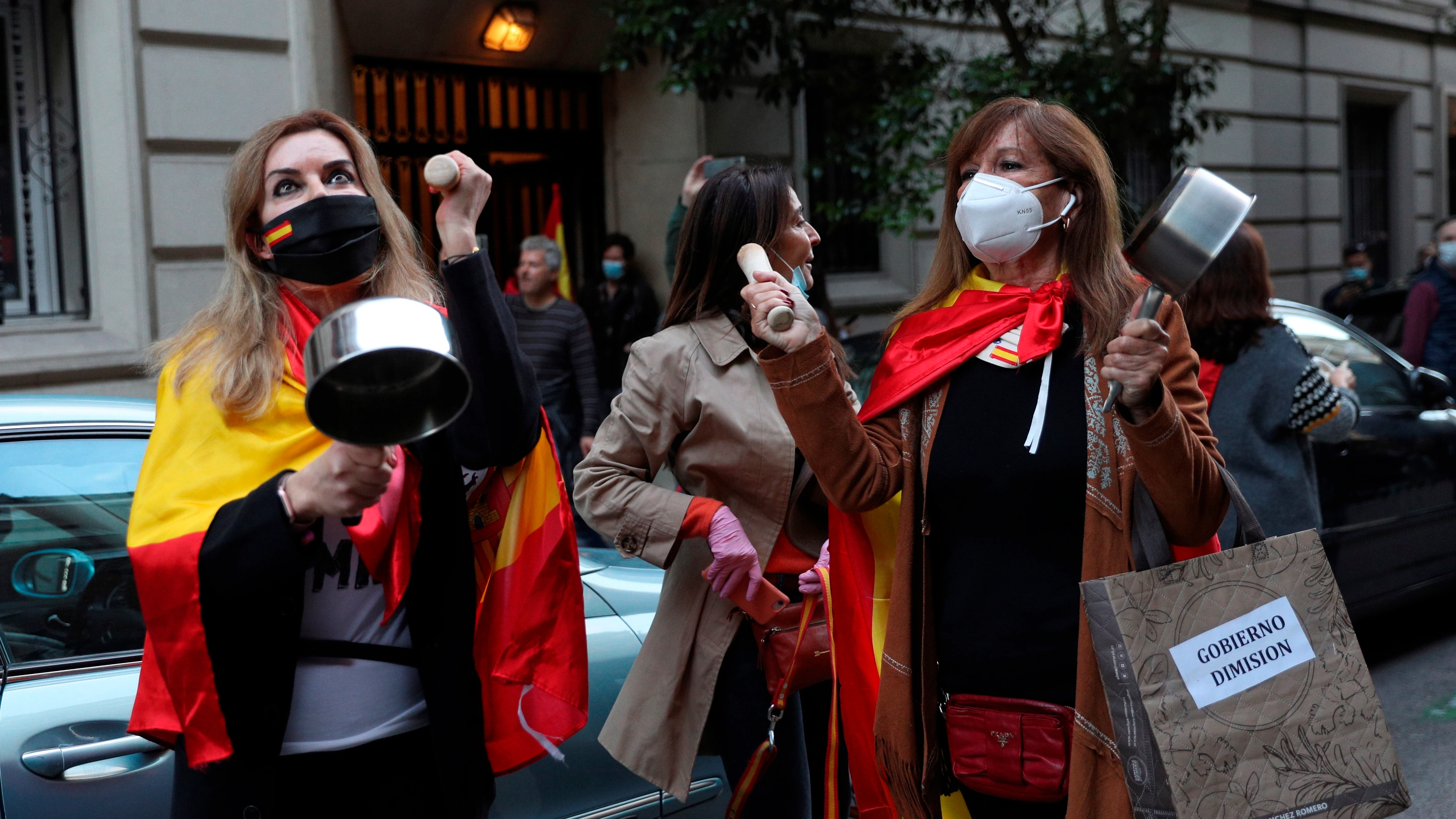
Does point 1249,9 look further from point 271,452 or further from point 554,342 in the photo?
point 271,452

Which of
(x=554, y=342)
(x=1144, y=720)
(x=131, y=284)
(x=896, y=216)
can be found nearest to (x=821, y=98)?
(x=896, y=216)

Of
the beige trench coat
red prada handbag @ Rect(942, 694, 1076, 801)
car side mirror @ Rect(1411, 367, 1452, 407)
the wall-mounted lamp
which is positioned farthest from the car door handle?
the wall-mounted lamp

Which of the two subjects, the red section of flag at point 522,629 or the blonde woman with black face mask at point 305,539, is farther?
the red section of flag at point 522,629

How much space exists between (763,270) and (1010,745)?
89cm

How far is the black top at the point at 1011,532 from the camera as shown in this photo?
7.00ft

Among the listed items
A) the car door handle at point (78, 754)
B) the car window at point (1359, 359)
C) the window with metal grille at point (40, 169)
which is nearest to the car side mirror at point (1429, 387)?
the car window at point (1359, 359)

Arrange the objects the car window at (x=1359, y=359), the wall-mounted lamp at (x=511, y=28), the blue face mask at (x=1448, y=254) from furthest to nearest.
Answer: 1. the wall-mounted lamp at (x=511, y=28)
2. the blue face mask at (x=1448, y=254)
3. the car window at (x=1359, y=359)

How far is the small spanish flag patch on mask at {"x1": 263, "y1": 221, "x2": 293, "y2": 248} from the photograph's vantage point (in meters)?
2.06

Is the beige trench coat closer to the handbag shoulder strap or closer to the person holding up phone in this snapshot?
the handbag shoulder strap

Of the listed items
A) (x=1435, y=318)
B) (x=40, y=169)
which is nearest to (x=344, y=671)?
(x=40, y=169)

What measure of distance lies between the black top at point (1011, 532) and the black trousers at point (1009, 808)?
0.57ft

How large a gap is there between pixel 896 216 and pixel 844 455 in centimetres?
611

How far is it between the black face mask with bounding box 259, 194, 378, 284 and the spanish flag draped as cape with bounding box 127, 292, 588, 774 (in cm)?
9

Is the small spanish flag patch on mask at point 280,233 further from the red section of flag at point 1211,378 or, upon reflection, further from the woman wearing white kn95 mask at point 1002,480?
the red section of flag at point 1211,378
